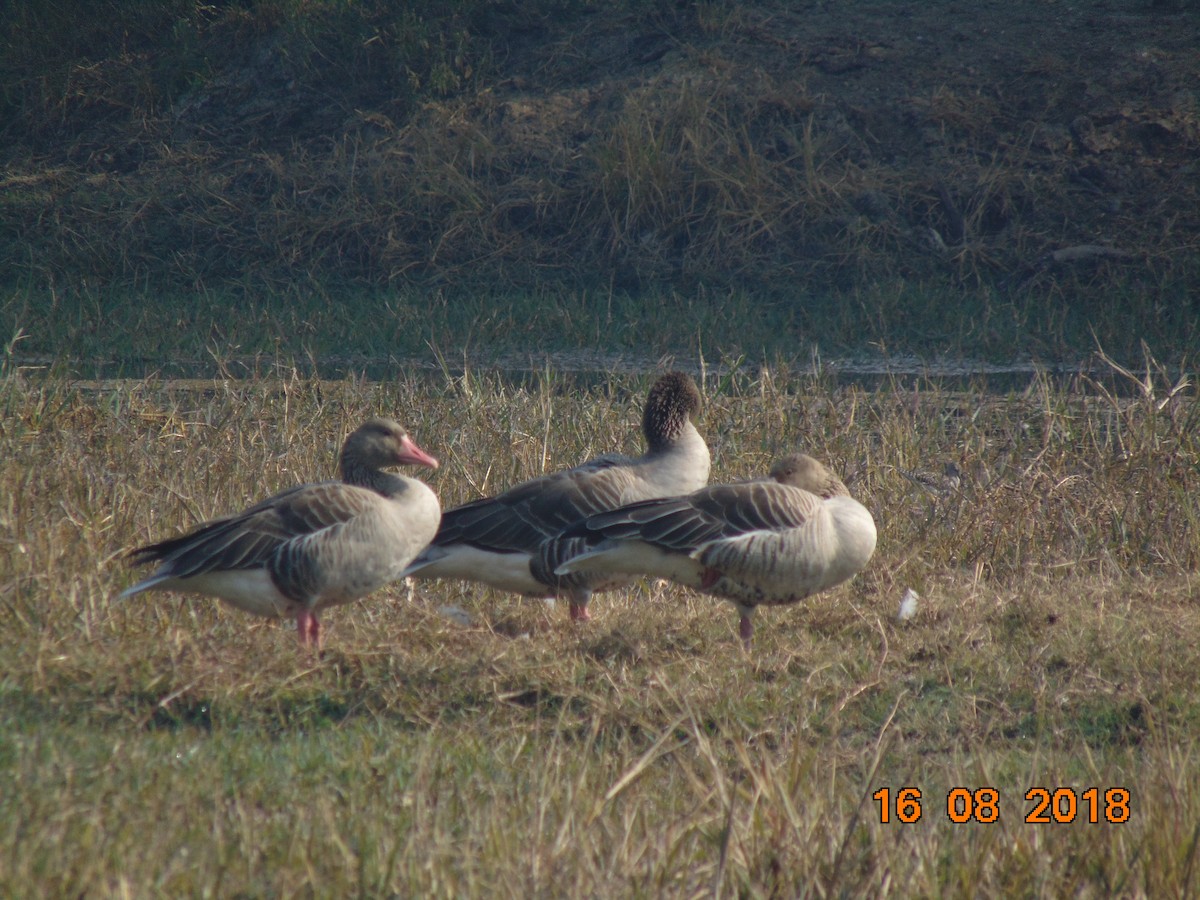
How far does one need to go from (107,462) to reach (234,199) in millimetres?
10349

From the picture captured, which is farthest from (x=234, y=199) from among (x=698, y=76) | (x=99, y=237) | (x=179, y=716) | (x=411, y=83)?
(x=179, y=716)

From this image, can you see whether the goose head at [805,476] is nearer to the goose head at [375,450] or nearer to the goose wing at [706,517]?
the goose wing at [706,517]

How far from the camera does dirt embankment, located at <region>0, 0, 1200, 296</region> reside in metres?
15.3

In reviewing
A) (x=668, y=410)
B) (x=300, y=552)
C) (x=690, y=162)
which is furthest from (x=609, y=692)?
(x=690, y=162)

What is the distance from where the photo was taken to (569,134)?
17219mm

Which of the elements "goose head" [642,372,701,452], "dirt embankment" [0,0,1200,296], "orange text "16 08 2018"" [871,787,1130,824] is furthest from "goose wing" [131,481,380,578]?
"dirt embankment" [0,0,1200,296]

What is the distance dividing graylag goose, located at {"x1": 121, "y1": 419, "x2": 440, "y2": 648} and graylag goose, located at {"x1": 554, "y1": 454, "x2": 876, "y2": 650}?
2.51 ft

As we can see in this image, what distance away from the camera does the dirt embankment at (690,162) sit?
15336mm

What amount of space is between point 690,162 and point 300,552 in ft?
38.0

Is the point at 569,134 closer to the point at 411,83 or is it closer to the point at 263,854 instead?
the point at 411,83

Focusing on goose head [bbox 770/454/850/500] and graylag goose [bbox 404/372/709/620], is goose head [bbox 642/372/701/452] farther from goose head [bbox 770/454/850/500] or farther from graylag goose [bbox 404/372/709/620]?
goose head [bbox 770/454/850/500]

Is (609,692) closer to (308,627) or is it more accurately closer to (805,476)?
(308,627)

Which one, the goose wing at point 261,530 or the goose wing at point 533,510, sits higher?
the goose wing at point 261,530

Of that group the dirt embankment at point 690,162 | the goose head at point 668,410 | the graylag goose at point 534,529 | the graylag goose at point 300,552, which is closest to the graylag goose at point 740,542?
the graylag goose at point 534,529
